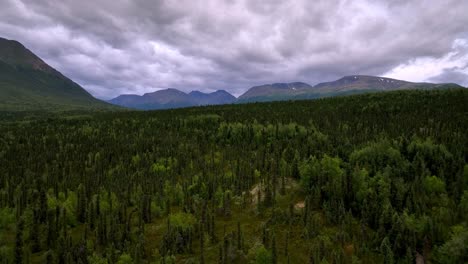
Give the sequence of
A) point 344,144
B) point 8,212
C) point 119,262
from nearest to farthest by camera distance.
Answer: point 119,262, point 8,212, point 344,144

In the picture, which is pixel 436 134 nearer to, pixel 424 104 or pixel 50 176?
pixel 424 104

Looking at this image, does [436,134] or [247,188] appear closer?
[247,188]

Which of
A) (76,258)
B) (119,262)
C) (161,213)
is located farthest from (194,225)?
(76,258)

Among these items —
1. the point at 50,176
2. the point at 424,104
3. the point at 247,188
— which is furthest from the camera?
the point at 424,104

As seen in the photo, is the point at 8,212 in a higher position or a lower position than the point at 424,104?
lower

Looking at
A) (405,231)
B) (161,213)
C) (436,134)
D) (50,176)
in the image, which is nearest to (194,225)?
(161,213)

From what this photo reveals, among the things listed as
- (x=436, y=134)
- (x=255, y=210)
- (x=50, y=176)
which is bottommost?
(x=255, y=210)
